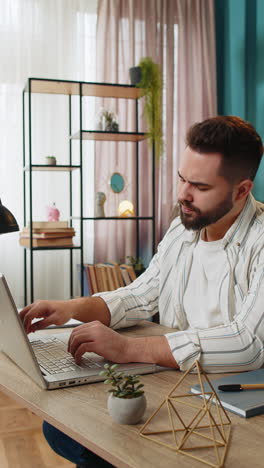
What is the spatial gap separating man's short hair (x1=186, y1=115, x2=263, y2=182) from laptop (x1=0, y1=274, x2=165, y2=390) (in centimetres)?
58

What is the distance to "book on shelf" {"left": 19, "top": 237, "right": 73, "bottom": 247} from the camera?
3346mm

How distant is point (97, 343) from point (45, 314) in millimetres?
341

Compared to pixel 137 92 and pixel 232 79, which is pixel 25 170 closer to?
pixel 137 92

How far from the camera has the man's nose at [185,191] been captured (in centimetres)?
145

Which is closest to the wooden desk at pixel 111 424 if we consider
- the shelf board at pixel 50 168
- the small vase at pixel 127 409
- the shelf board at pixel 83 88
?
the small vase at pixel 127 409

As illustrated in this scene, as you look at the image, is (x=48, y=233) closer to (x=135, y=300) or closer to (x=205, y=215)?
(x=135, y=300)

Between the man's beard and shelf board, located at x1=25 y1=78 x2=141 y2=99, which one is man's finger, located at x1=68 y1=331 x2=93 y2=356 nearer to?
the man's beard

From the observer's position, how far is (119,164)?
3773 mm

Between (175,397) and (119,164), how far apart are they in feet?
9.56

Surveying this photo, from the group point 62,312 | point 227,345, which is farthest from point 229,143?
point 62,312

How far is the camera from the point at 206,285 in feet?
5.05

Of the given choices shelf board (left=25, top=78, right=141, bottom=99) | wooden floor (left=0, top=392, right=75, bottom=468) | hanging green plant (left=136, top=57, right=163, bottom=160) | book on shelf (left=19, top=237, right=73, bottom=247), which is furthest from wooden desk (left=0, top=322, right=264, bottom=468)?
hanging green plant (left=136, top=57, right=163, bottom=160)

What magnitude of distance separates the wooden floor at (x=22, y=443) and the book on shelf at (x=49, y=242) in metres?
0.97

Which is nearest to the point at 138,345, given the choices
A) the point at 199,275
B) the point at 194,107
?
the point at 199,275
